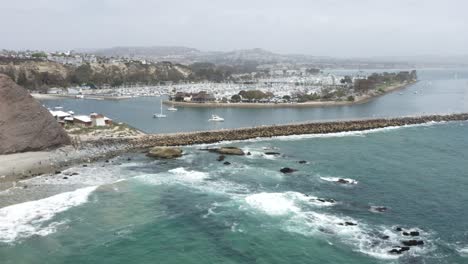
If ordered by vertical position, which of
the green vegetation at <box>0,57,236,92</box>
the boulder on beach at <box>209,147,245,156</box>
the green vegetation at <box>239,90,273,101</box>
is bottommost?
the boulder on beach at <box>209,147,245,156</box>

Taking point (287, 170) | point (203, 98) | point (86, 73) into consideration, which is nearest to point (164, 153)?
point (287, 170)

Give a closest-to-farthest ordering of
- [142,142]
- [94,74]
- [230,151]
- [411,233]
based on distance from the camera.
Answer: [411,233] < [230,151] < [142,142] < [94,74]

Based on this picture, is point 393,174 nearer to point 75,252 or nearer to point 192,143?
point 192,143

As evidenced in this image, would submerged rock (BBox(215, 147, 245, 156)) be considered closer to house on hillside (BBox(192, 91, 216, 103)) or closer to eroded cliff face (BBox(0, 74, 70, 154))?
eroded cliff face (BBox(0, 74, 70, 154))

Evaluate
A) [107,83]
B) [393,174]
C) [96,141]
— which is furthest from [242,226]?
[107,83]

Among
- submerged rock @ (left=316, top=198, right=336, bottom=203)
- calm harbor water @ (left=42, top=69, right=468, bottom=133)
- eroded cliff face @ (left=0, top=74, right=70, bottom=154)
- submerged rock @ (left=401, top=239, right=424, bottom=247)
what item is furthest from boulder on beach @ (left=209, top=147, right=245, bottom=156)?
submerged rock @ (left=401, top=239, right=424, bottom=247)

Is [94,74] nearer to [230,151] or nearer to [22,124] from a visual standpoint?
[22,124]
